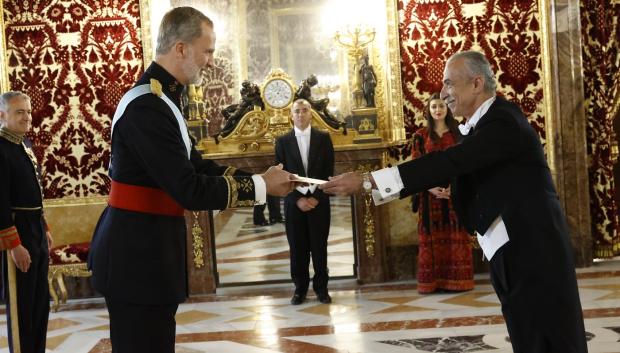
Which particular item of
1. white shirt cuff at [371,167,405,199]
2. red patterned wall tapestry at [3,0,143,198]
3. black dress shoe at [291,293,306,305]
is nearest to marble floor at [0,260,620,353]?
black dress shoe at [291,293,306,305]

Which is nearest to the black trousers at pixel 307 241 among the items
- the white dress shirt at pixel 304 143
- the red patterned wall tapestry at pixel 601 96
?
the white dress shirt at pixel 304 143

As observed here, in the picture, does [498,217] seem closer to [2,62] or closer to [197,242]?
[197,242]

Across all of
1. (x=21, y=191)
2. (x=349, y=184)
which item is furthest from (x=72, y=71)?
(x=349, y=184)

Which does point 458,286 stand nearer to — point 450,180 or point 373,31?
point 373,31

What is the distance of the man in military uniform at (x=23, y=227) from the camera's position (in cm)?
395

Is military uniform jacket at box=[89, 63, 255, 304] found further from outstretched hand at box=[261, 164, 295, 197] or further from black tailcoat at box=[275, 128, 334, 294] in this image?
black tailcoat at box=[275, 128, 334, 294]

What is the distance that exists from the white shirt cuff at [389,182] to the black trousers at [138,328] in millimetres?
883

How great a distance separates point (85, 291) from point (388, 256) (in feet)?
9.07

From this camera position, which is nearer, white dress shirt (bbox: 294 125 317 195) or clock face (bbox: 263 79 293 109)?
white dress shirt (bbox: 294 125 317 195)

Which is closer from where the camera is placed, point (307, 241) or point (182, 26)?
point (182, 26)

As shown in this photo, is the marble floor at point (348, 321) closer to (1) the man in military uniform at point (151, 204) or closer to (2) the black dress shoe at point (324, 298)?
(2) the black dress shoe at point (324, 298)

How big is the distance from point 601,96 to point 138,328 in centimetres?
564

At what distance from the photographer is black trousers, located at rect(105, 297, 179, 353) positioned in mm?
2398

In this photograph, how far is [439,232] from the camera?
6.20 m
